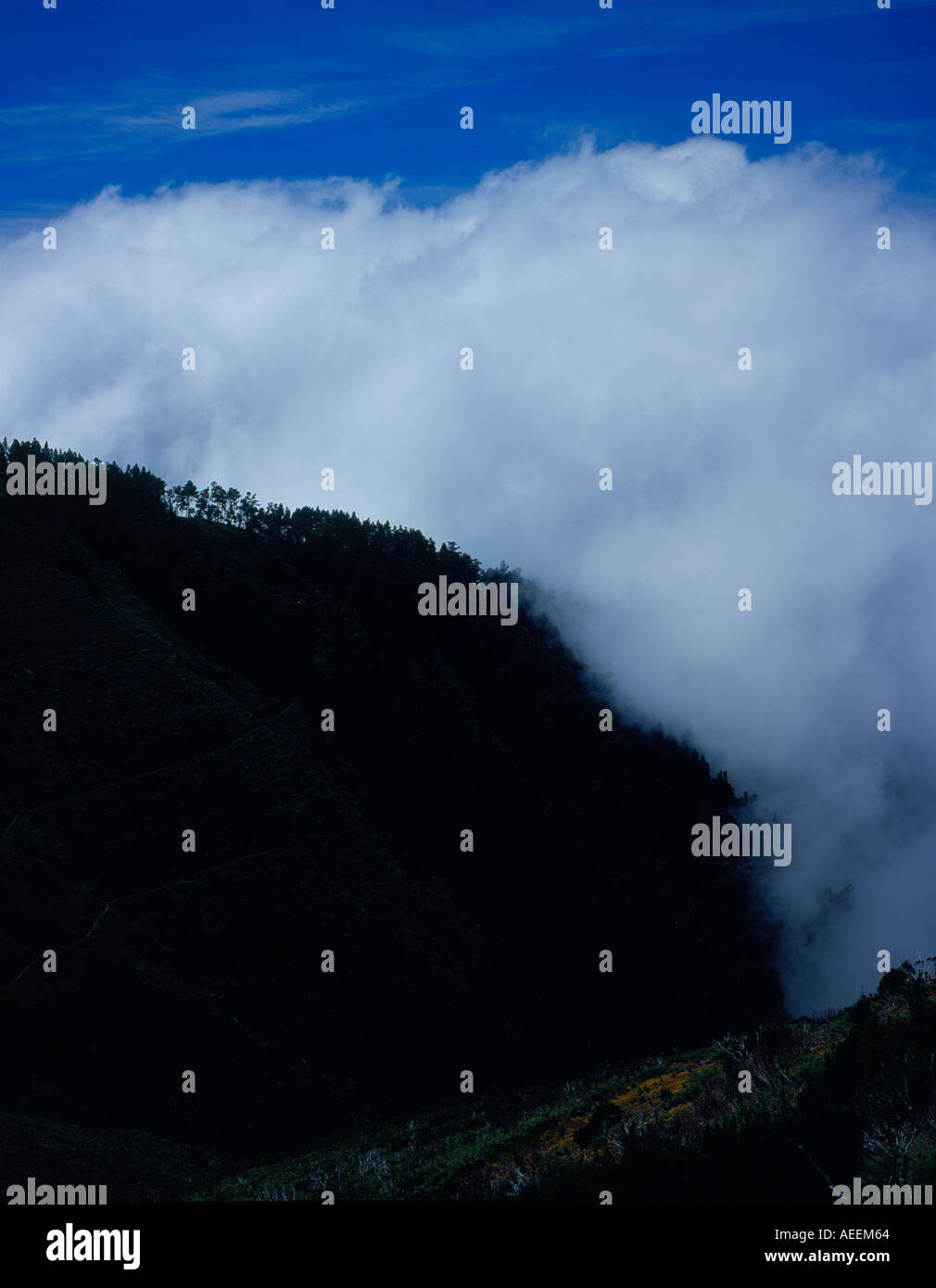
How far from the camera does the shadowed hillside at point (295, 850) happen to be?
31.0 metres

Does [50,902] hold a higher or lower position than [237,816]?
lower

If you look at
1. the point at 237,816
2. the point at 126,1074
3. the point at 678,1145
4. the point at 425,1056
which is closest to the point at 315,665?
the point at 237,816

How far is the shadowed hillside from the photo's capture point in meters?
31.0

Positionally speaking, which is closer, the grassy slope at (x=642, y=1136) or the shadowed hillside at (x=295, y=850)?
the grassy slope at (x=642, y=1136)

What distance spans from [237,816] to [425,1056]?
Answer: 44.6 ft

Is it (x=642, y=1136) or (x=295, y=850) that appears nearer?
(x=642, y=1136)

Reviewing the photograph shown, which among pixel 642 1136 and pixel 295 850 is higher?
pixel 295 850

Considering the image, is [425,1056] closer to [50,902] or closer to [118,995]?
[118,995]

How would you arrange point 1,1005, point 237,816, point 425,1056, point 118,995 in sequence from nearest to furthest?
point 1,1005
point 118,995
point 425,1056
point 237,816

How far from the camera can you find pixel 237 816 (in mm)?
42438

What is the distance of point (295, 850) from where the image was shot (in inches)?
1683

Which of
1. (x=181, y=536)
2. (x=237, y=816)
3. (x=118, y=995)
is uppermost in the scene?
(x=181, y=536)

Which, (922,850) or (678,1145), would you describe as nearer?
(678,1145)

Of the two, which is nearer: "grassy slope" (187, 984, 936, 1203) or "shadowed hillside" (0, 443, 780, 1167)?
"grassy slope" (187, 984, 936, 1203)
